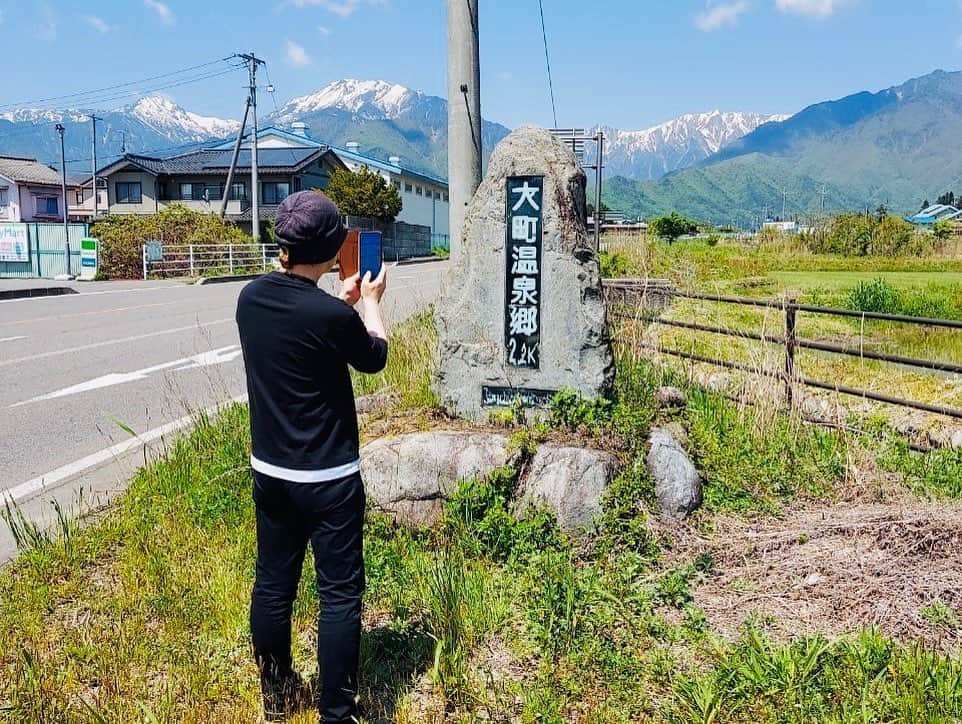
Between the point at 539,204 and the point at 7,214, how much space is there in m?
52.3

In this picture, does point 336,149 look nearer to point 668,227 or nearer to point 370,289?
point 668,227

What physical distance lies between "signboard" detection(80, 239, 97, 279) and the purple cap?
25103 millimetres

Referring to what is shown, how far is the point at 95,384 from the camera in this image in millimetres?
8289

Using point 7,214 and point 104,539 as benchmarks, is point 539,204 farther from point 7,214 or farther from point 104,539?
point 7,214

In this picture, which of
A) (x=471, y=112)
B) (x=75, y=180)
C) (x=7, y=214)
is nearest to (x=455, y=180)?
(x=471, y=112)

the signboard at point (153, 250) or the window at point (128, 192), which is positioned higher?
the window at point (128, 192)

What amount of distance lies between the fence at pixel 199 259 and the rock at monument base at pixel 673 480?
21.7m

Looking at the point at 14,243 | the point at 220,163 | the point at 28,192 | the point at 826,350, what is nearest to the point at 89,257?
the point at 14,243

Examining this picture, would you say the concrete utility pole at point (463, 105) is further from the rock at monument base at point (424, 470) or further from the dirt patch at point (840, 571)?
the dirt patch at point (840, 571)

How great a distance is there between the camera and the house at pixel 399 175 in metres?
47.7

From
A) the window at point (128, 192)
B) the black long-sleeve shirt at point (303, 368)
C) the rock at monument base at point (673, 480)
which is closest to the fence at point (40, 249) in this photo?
the window at point (128, 192)

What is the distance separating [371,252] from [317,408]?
54 centimetres

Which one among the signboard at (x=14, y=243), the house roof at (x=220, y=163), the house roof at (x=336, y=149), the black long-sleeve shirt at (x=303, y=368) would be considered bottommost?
the black long-sleeve shirt at (x=303, y=368)

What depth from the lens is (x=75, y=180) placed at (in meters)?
57.5
